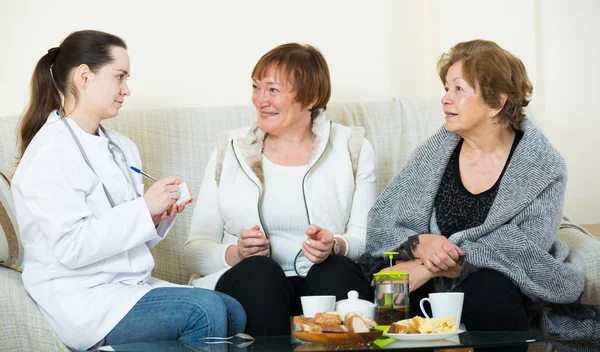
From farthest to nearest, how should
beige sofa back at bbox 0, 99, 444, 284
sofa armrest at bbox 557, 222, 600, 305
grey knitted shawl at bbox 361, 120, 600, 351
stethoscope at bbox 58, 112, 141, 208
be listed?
beige sofa back at bbox 0, 99, 444, 284 → sofa armrest at bbox 557, 222, 600, 305 → grey knitted shawl at bbox 361, 120, 600, 351 → stethoscope at bbox 58, 112, 141, 208

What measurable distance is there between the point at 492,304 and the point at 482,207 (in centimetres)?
36

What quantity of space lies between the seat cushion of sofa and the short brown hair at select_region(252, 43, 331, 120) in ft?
3.17

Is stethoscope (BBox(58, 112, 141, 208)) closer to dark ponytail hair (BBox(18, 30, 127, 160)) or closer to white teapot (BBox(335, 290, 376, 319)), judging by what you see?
dark ponytail hair (BBox(18, 30, 127, 160))

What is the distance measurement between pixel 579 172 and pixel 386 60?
940 mm

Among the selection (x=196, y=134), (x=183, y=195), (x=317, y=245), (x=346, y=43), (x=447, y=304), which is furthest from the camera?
(x=346, y=43)

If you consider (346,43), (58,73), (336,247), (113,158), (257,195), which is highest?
(58,73)

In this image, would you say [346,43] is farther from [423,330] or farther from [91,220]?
[423,330]

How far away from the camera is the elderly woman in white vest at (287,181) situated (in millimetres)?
2359

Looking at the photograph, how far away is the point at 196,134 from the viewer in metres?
2.73

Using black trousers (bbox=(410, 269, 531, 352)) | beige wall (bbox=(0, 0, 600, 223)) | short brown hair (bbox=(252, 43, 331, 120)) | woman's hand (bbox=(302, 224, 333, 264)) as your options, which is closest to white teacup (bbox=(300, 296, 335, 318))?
woman's hand (bbox=(302, 224, 333, 264))

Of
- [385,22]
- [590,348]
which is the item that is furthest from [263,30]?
[590,348]

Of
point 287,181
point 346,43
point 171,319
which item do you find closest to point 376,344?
point 171,319

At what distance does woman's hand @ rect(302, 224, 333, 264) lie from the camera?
2.13 m

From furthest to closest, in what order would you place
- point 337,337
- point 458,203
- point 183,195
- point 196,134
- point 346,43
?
1. point 346,43
2. point 196,134
3. point 458,203
4. point 183,195
5. point 337,337
